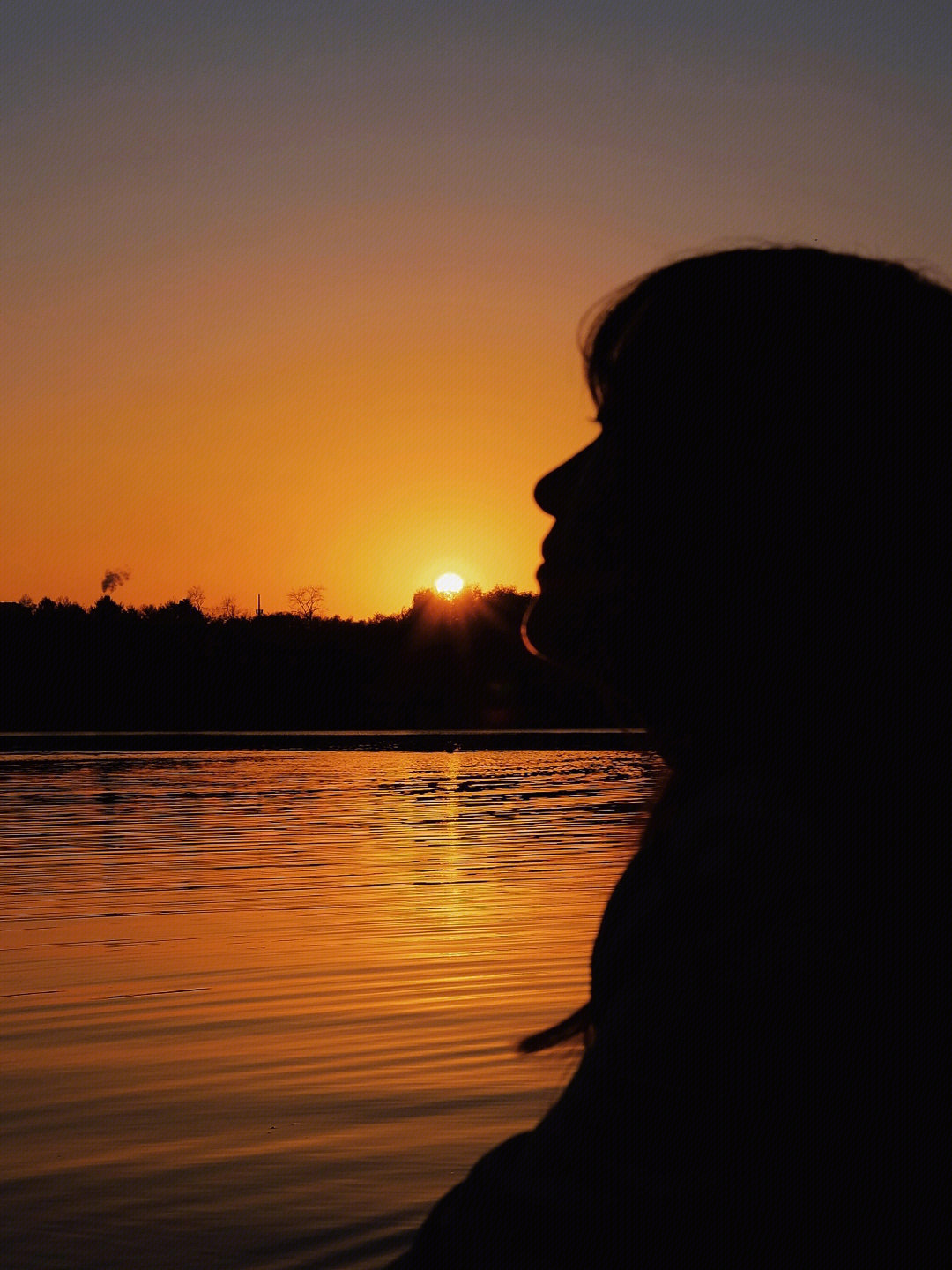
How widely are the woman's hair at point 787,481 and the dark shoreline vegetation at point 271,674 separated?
267 ft

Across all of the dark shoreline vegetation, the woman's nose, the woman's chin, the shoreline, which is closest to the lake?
the woman's chin

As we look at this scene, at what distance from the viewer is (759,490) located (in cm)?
129

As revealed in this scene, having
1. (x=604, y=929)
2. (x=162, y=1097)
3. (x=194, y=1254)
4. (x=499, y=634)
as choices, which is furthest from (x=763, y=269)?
(x=499, y=634)

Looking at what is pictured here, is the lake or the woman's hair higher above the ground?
the woman's hair

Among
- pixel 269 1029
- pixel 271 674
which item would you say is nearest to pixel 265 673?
pixel 271 674

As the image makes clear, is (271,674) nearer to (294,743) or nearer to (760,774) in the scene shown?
(294,743)

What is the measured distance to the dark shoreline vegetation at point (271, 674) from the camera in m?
91.5

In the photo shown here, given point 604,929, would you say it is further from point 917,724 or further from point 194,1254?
point 194,1254

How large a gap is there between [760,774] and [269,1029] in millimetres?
6475

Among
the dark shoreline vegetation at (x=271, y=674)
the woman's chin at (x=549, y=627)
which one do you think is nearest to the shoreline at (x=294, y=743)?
the dark shoreline vegetation at (x=271, y=674)

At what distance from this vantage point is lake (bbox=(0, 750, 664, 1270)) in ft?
15.4

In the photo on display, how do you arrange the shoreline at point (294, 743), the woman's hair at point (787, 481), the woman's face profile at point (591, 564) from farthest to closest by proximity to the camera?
the shoreline at point (294, 743), the woman's face profile at point (591, 564), the woman's hair at point (787, 481)

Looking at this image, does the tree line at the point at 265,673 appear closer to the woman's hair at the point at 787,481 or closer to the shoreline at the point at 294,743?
the shoreline at the point at 294,743

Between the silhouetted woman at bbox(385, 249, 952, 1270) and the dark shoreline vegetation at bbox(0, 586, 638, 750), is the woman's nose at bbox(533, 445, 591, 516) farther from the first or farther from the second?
the dark shoreline vegetation at bbox(0, 586, 638, 750)
